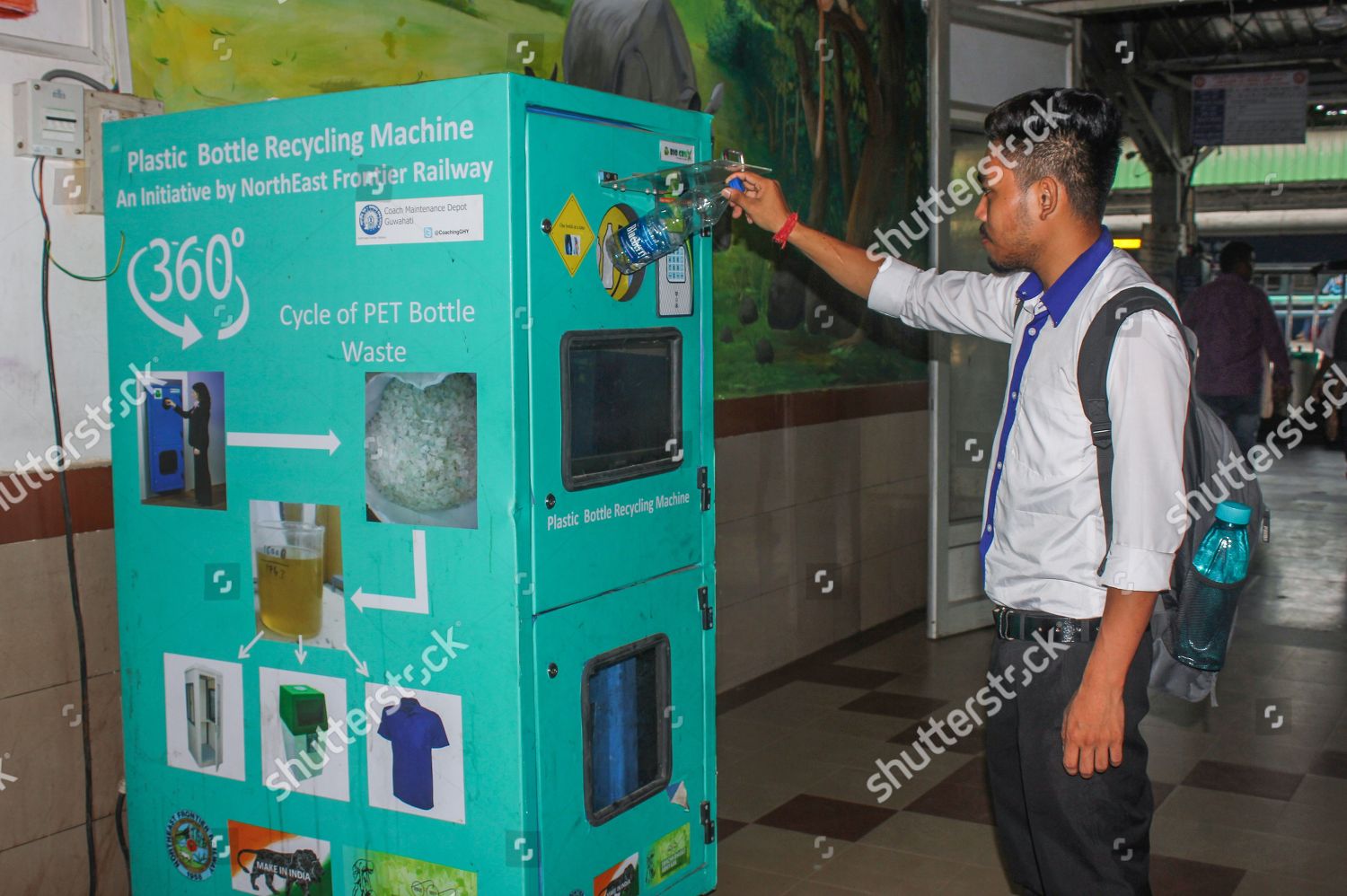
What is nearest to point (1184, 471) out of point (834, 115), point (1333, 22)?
point (834, 115)

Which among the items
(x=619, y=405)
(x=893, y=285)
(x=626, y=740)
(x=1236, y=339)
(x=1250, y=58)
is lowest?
(x=626, y=740)

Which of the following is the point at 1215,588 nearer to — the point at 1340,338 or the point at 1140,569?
the point at 1140,569

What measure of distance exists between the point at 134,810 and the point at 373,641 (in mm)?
805

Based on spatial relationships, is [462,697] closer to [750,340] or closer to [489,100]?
[489,100]

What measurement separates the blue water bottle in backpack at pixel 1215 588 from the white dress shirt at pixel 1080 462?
0.12m

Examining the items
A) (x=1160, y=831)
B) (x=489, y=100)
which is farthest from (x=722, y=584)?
(x=489, y=100)

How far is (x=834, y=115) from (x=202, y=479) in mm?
3762

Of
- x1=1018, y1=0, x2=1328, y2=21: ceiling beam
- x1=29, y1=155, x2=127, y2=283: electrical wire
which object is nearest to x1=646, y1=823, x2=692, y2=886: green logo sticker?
x1=29, y1=155, x2=127, y2=283: electrical wire

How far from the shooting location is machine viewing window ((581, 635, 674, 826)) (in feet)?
8.46

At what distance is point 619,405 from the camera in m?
2.62

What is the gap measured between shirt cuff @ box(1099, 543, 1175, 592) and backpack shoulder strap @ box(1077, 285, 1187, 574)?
0.14 feet

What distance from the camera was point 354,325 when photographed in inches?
95.1

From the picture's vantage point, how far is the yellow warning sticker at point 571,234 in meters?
2.37

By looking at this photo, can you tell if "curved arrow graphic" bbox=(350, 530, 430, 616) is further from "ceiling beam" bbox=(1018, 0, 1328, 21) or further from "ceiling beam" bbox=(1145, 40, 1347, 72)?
"ceiling beam" bbox=(1145, 40, 1347, 72)
